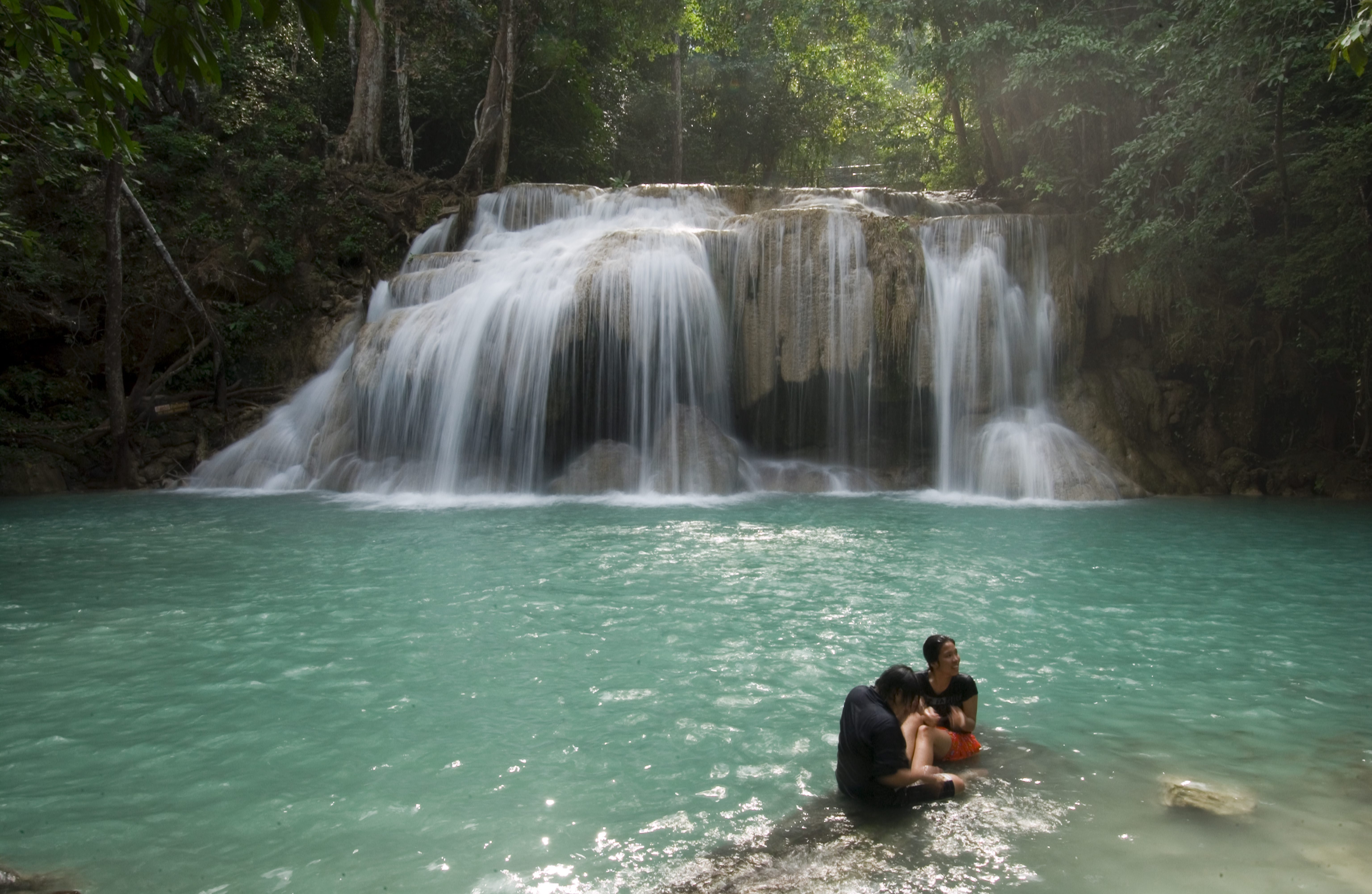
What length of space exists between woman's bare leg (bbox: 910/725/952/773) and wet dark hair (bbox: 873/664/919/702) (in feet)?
0.58

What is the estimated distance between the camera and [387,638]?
635 centimetres

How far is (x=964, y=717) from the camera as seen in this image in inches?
170

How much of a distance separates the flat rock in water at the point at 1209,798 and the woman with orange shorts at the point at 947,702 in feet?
2.71

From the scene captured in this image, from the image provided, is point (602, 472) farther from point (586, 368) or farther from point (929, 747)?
point (929, 747)

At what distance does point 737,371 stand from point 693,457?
5.97ft

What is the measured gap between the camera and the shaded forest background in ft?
41.6

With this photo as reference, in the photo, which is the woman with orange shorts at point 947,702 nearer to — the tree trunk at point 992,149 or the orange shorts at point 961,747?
the orange shorts at point 961,747

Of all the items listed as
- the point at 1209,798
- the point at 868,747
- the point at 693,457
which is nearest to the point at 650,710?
the point at 868,747

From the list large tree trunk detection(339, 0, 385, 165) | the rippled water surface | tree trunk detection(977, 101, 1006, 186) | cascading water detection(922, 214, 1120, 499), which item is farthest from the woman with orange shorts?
large tree trunk detection(339, 0, 385, 165)

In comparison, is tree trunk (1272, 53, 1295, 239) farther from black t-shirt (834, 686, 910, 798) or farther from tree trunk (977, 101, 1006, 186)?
black t-shirt (834, 686, 910, 798)

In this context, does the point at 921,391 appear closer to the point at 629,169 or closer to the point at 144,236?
the point at 144,236

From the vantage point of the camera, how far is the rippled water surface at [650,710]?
11.4ft

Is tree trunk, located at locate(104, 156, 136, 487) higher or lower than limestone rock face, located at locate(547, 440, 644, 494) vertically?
higher

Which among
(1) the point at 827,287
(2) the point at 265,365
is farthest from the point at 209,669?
(2) the point at 265,365
